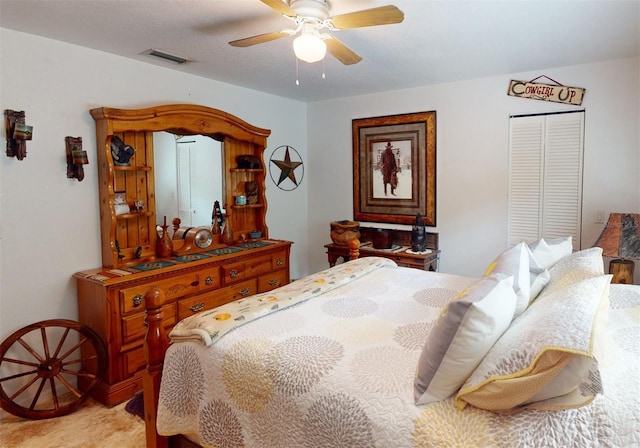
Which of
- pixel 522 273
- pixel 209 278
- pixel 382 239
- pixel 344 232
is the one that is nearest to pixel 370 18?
pixel 522 273

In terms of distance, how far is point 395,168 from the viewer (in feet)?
14.2

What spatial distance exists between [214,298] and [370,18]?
90.8 inches

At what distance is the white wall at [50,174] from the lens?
2.50m

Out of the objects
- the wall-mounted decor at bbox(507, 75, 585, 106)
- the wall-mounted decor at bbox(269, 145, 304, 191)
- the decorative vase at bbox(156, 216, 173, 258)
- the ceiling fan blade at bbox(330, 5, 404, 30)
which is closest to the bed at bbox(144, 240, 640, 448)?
the ceiling fan blade at bbox(330, 5, 404, 30)

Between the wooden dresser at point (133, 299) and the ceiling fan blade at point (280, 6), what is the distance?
1.86 metres

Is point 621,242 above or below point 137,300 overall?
above

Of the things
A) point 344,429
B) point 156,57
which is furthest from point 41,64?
point 344,429

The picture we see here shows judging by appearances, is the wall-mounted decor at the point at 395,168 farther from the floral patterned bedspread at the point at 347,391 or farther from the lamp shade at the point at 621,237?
the floral patterned bedspread at the point at 347,391

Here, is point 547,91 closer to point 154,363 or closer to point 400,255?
point 400,255

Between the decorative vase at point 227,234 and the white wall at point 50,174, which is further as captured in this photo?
the decorative vase at point 227,234

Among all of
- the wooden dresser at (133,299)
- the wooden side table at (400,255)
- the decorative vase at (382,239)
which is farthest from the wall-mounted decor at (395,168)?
the wooden dresser at (133,299)

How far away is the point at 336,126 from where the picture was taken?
4672 mm

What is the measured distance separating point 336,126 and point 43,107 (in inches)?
113

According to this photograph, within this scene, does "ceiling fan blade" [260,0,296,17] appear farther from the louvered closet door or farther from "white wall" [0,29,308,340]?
the louvered closet door
